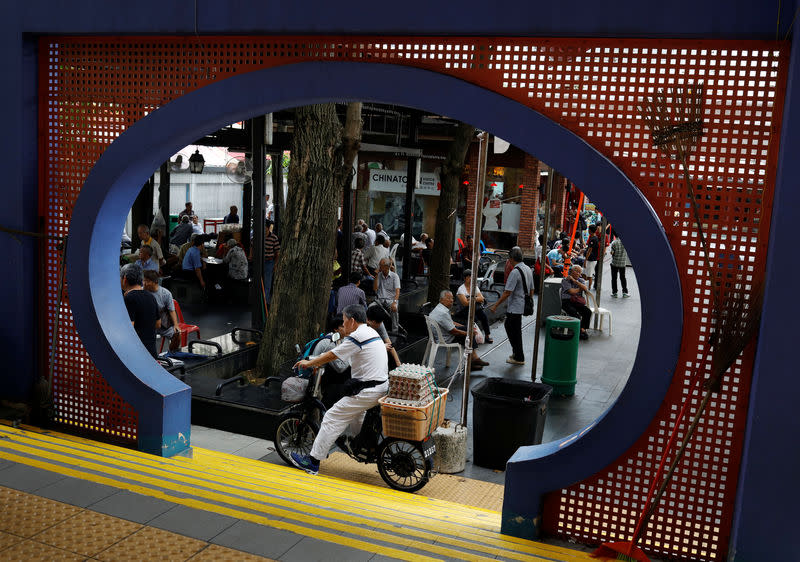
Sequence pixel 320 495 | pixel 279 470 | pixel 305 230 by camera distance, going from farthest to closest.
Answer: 1. pixel 305 230
2. pixel 279 470
3. pixel 320 495

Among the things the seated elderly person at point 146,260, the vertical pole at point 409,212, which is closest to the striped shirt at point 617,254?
the vertical pole at point 409,212

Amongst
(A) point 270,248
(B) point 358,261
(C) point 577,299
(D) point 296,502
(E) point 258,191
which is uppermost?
(E) point 258,191

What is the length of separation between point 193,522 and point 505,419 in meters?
3.82

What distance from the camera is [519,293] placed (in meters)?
11.7

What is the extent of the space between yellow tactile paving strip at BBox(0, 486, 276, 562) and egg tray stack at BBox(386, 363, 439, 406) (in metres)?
2.83

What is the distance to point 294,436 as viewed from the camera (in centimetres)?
717

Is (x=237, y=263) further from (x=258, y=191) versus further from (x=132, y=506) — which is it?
(x=132, y=506)

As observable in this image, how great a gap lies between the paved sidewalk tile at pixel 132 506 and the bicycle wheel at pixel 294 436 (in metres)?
2.67

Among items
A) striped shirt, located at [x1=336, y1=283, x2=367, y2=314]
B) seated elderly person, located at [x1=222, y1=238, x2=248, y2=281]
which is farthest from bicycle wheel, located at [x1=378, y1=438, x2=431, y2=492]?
seated elderly person, located at [x1=222, y1=238, x2=248, y2=281]

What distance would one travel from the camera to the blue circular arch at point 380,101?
4.10 m

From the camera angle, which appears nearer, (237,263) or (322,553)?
(322,553)

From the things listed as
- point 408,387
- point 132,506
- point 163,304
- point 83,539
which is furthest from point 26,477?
point 163,304

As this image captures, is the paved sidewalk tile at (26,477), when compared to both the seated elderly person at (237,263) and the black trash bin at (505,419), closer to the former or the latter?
the black trash bin at (505,419)

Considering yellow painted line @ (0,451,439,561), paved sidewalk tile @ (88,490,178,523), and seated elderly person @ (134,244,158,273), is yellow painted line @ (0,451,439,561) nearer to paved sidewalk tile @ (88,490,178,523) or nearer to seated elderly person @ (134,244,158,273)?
paved sidewalk tile @ (88,490,178,523)
